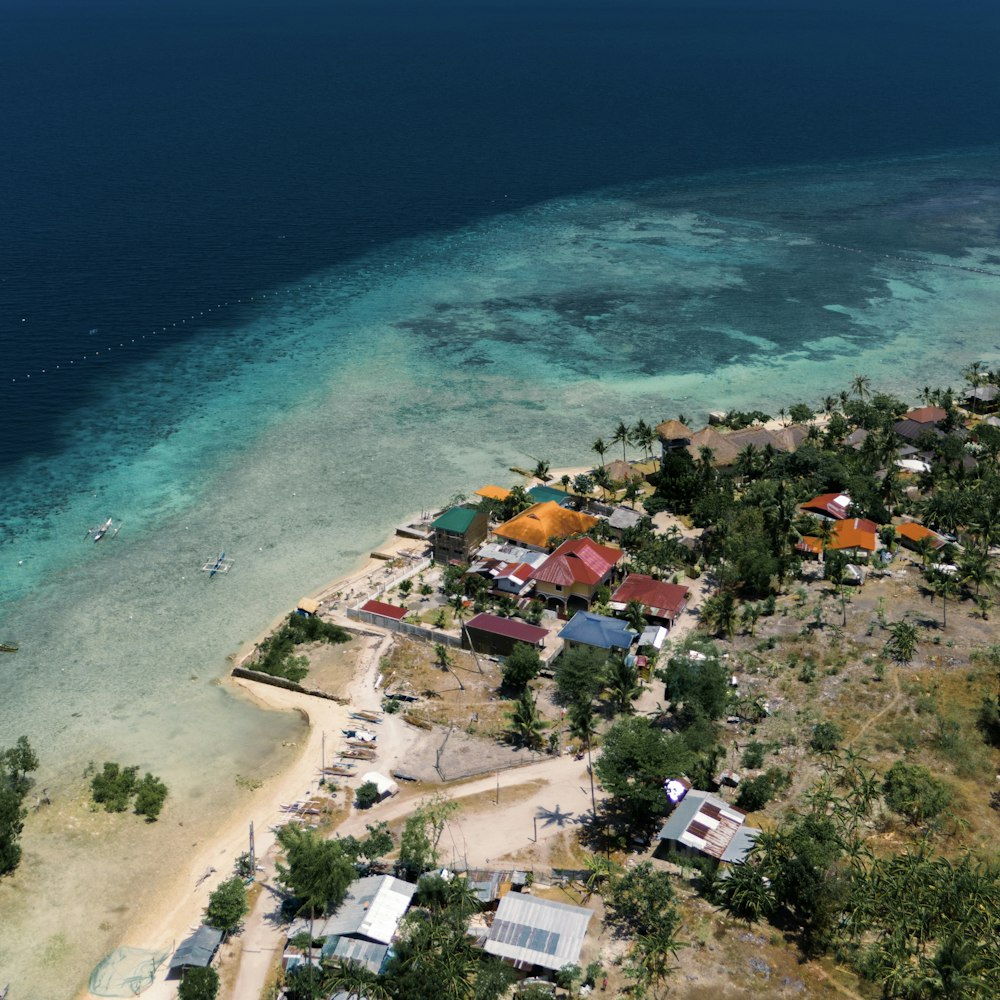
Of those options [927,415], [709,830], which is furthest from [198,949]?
[927,415]

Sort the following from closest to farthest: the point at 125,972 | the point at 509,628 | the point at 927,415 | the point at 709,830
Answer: the point at 125,972, the point at 709,830, the point at 509,628, the point at 927,415

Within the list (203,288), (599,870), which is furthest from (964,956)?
(203,288)

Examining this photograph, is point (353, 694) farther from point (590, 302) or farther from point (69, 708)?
point (590, 302)

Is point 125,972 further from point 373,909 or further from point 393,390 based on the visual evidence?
point 393,390

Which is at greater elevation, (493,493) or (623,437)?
(623,437)

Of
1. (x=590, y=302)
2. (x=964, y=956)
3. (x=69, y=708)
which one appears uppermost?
(x=590, y=302)

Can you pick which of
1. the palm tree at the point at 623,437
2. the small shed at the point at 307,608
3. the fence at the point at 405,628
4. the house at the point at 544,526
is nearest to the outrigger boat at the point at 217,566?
the small shed at the point at 307,608
